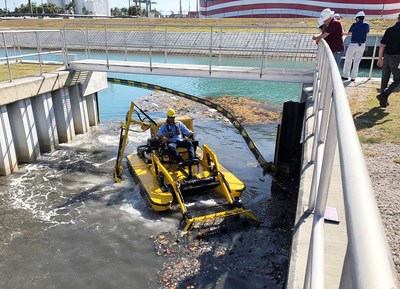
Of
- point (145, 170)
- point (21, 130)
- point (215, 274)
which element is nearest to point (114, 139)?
point (21, 130)

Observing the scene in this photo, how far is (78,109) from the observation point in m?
14.8

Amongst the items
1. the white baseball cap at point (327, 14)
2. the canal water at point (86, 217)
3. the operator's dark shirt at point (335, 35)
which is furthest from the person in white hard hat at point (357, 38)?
the canal water at point (86, 217)

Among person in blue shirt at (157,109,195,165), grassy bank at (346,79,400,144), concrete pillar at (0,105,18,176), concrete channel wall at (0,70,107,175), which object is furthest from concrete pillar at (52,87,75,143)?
grassy bank at (346,79,400,144)

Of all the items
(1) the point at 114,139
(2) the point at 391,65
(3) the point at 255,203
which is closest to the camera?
(2) the point at 391,65

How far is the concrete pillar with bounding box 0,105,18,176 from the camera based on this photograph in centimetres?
1060

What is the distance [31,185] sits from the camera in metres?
10.4

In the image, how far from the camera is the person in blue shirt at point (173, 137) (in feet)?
29.1

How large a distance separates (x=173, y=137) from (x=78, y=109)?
7.27 metres

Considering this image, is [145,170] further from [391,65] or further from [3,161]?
[391,65]

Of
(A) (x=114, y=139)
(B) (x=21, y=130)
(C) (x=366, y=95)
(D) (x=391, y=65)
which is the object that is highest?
(D) (x=391, y=65)

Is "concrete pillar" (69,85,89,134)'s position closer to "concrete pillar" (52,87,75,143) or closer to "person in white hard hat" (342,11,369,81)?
"concrete pillar" (52,87,75,143)

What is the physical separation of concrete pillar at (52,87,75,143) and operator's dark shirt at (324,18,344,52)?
9.79 meters

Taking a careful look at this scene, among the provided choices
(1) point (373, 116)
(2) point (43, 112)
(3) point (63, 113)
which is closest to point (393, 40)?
(1) point (373, 116)

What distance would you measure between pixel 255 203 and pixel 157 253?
314 centimetres
